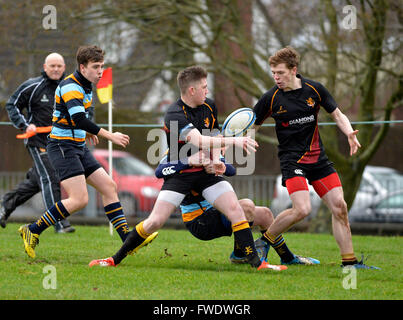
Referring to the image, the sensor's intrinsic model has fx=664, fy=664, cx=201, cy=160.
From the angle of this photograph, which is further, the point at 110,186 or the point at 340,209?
the point at 110,186

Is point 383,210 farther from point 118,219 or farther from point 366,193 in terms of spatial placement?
point 118,219

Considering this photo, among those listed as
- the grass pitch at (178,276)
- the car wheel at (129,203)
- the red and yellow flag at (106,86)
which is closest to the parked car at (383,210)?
the car wheel at (129,203)

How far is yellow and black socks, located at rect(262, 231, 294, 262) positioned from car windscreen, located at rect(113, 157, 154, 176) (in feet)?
26.9

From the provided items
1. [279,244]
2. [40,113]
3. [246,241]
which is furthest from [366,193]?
[246,241]

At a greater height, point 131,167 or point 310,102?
point 310,102

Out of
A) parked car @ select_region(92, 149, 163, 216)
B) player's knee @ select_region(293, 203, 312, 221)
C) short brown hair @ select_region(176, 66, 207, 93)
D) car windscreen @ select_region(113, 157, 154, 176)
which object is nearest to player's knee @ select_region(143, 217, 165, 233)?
short brown hair @ select_region(176, 66, 207, 93)

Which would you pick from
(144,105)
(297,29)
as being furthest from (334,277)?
(144,105)

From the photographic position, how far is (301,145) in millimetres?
6598

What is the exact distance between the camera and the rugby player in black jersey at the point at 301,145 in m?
6.50

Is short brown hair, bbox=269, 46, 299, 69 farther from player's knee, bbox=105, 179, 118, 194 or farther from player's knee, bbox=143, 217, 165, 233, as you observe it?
player's knee, bbox=105, 179, 118, 194

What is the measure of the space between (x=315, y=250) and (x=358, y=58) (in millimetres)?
5224

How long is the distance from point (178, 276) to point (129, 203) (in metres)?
8.75

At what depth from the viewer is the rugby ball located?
6262 mm
